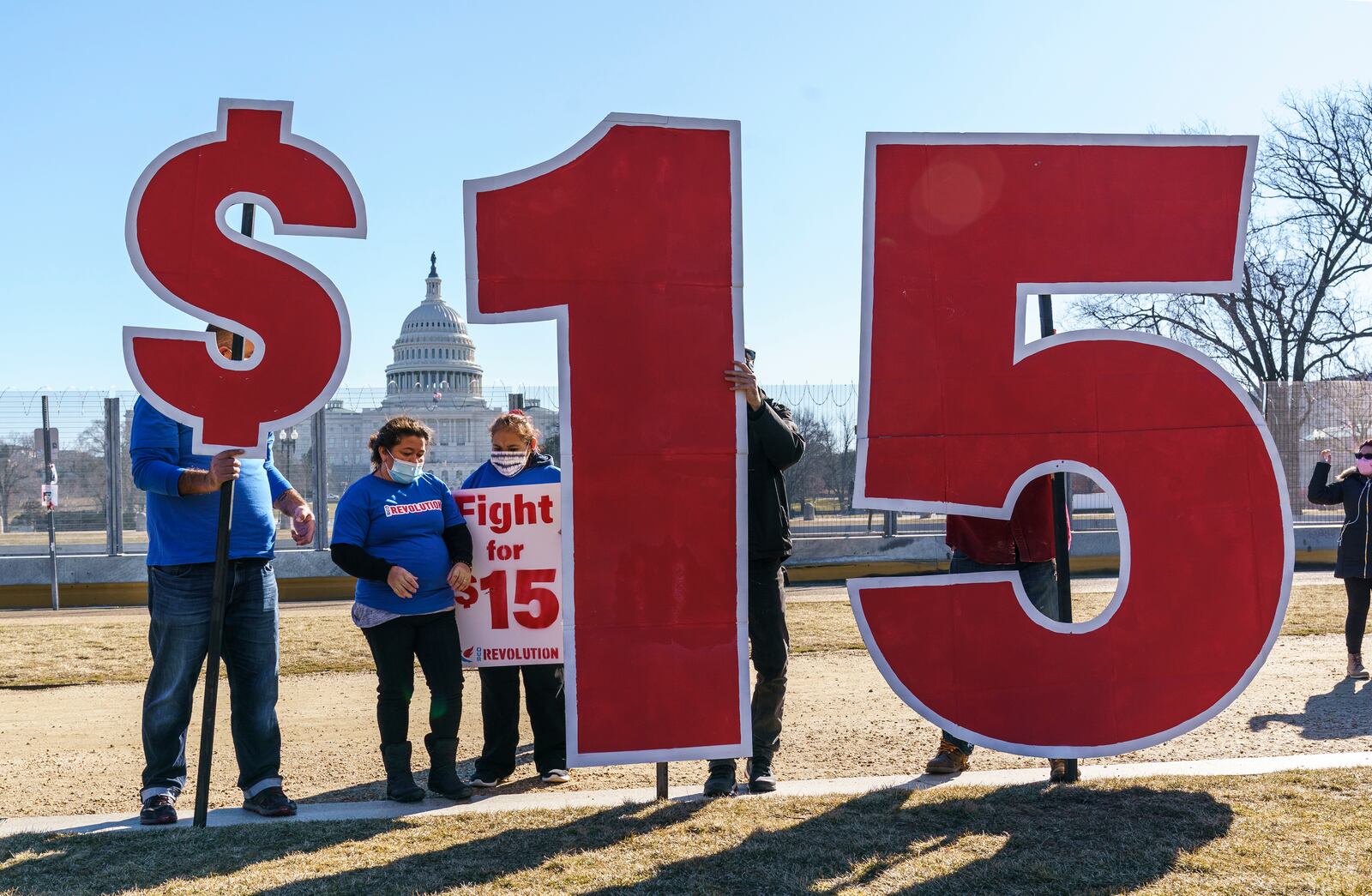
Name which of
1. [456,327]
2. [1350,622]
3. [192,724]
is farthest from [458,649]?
[456,327]

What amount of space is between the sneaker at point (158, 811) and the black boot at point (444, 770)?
110cm

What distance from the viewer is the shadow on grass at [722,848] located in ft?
12.9

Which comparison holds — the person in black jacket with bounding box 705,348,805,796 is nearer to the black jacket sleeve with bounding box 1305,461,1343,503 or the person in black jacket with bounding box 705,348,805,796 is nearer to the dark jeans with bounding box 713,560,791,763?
the dark jeans with bounding box 713,560,791,763

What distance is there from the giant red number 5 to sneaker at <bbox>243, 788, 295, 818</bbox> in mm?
2807

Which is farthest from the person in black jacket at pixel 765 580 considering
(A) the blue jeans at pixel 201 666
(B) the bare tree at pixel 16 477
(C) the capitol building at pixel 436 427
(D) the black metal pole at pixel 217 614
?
(B) the bare tree at pixel 16 477

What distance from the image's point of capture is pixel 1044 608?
5645 mm

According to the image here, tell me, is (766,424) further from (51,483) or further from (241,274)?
(51,483)

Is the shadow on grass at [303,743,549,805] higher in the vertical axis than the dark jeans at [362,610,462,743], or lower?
lower

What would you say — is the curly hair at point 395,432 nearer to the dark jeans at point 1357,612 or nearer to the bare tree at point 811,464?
the dark jeans at point 1357,612

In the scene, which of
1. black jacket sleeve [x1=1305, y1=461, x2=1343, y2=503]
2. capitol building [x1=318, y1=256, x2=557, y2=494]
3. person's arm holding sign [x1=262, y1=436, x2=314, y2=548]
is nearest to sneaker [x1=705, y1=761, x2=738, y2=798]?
person's arm holding sign [x1=262, y1=436, x2=314, y2=548]

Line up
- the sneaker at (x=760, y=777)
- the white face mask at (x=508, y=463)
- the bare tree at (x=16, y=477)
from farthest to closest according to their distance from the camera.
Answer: the bare tree at (x=16, y=477) < the white face mask at (x=508, y=463) < the sneaker at (x=760, y=777)

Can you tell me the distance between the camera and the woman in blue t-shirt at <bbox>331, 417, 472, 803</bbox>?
5.04 m

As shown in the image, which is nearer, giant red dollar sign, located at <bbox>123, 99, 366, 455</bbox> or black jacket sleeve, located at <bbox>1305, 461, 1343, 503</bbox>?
giant red dollar sign, located at <bbox>123, 99, 366, 455</bbox>

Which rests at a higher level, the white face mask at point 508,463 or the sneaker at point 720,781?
the white face mask at point 508,463
